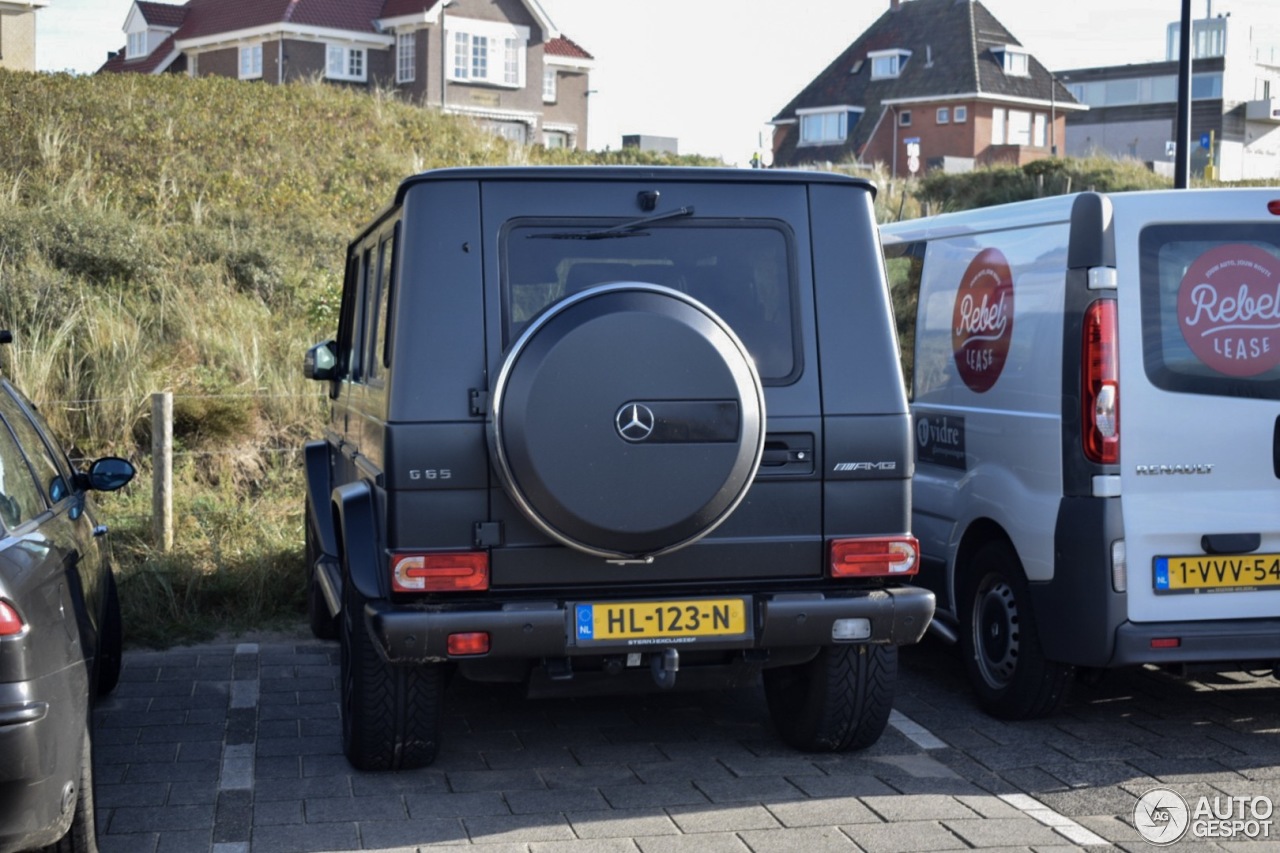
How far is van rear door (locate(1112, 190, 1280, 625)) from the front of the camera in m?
5.91

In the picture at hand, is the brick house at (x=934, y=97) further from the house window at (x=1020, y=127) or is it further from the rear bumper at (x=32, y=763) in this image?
the rear bumper at (x=32, y=763)

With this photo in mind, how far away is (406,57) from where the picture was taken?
58688 mm

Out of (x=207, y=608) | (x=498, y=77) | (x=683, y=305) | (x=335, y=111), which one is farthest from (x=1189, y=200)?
(x=498, y=77)

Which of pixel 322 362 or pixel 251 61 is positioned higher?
pixel 251 61

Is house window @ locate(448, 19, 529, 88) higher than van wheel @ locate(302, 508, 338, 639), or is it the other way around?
house window @ locate(448, 19, 529, 88)

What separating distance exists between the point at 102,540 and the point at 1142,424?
15.4 feet

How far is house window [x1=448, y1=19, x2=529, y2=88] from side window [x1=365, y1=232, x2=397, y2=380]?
5372 cm

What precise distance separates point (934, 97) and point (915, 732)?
6907cm

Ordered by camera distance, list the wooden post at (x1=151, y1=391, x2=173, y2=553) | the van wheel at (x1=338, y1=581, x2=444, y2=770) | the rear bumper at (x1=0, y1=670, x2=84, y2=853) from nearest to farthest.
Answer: the rear bumper at (x1=0, y1=670, x2=84, y2=853) < the van wheel at (x1=338, y1=581, x2=444, y2=770) < the wooden post at (x1=151, y1=391, x2=173, y2=553)

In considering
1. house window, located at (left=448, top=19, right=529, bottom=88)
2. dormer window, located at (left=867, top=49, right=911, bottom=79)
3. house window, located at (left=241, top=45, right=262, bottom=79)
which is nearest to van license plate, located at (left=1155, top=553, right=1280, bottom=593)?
house window, located at (left=448, top=19, right=529, bottom=88)

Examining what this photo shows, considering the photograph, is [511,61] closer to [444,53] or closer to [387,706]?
[444,53]

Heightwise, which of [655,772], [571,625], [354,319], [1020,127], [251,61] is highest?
[251,61]

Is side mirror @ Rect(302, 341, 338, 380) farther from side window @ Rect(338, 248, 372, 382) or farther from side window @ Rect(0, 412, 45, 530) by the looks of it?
side window @ Rect(0, 412, 45, 530)

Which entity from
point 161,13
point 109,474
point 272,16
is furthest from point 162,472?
point 161,13
